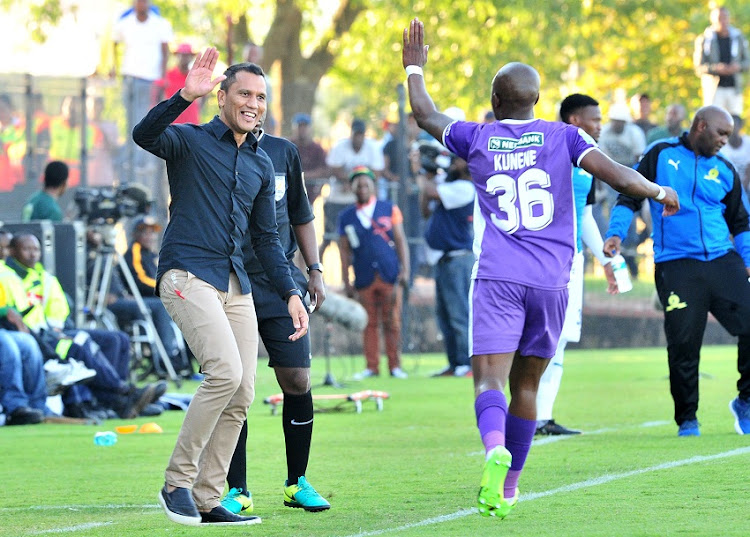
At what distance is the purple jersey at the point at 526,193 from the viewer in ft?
23.9

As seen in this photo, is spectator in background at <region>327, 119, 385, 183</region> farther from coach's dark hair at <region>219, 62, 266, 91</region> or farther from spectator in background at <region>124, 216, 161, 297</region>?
coach's dark hair at <region>219, 62, 266, 91</region>

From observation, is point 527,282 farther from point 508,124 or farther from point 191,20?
point 191,20

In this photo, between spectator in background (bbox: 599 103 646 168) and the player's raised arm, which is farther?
spectator in background (bbox: 599 103 646 168)

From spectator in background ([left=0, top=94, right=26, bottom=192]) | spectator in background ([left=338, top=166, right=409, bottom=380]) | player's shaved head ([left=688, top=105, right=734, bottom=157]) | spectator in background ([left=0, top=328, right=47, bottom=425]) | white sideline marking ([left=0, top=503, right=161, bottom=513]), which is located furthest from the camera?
spectator in background ([left=338, top=166, right=409, bottom=380])

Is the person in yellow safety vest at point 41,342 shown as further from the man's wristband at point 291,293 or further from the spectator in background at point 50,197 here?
the man's wristband at point 291,293

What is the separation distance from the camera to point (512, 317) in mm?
7262

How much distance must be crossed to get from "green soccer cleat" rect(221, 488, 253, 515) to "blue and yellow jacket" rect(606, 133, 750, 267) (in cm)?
402

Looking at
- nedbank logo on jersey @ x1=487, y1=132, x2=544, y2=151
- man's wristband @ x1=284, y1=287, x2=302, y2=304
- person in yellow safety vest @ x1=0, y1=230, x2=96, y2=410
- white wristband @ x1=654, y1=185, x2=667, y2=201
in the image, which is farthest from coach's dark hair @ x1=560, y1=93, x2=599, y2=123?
person in yellow safety vest @ x1=0, y1=230, x2=96, y2=410

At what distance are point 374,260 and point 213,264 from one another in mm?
11662

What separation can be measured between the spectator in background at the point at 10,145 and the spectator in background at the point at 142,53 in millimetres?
1806

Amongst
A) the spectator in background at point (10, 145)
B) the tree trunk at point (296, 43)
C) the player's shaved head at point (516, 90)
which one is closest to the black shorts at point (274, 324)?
the player's shaved head at point (516, 90)

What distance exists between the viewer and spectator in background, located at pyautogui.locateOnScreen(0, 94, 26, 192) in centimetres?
1886

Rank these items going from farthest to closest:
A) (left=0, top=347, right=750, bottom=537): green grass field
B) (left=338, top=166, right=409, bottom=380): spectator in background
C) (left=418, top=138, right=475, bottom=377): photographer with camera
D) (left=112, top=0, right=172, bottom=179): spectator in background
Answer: (left=112, top=0, right=172, bottom=179): spectator in background, (left=338, top=166, right=409, bottom=380): spectator in background, (left=418, top=138, right=475, bottom=377): photographer with camera, (left=0, top=347, right=750, bottom=537): green grass field

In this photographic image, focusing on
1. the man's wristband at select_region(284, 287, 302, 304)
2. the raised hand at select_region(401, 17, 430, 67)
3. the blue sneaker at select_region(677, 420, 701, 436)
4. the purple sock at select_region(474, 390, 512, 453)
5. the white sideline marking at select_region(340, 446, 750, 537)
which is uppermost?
the raised hand at select_region(401, 17, 430, 67)
